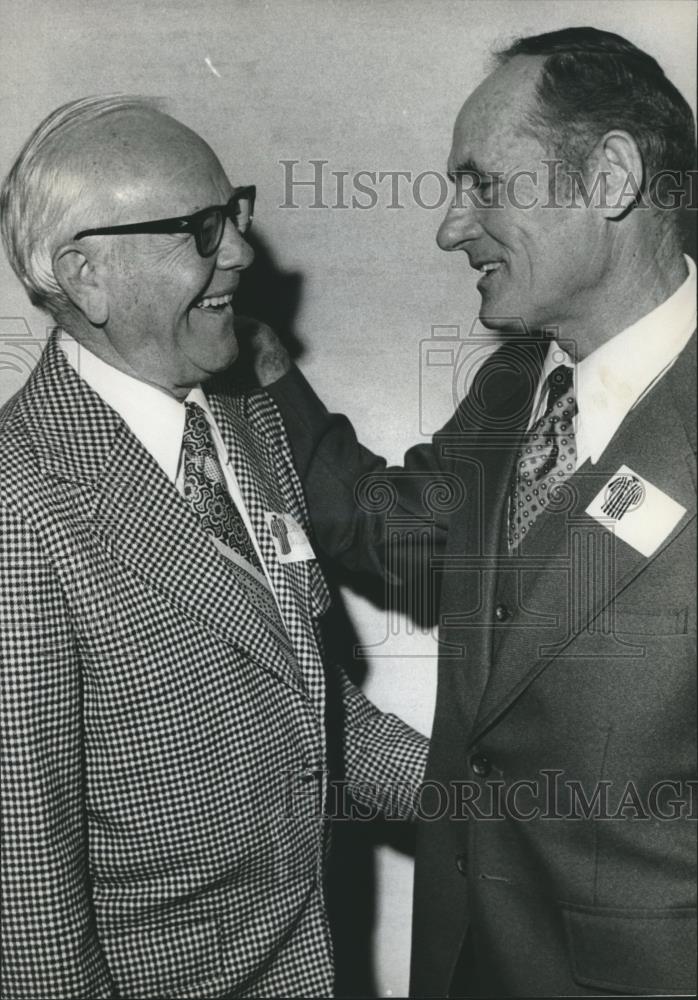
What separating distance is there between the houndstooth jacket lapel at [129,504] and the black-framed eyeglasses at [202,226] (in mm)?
235

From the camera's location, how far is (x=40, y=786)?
1.61 metres

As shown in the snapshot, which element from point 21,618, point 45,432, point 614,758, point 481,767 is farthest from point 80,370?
point 614,758

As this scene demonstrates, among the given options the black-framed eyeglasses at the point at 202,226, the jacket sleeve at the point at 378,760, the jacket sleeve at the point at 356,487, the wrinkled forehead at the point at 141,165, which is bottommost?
the jacket sleeve at the point at 378,760

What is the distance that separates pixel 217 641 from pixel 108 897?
443 millimetres

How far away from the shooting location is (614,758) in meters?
1.69

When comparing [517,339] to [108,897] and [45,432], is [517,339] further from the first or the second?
[108,897]

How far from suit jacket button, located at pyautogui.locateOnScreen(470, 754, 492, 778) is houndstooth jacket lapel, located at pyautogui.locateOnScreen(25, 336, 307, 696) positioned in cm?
39

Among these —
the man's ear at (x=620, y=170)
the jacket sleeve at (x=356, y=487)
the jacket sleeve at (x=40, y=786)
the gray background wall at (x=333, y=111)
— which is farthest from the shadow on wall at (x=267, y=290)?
the jacket sleeve at (x=40, y=786)

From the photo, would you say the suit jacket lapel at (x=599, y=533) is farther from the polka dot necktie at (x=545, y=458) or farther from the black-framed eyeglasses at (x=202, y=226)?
the black-framed eyeglasses at (x=202, y=226)

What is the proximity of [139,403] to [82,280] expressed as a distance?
215 mm

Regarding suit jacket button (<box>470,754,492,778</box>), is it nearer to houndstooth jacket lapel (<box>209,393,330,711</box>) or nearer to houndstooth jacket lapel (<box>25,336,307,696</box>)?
houndstooth jacket lapel (<box>209,393,330,711</box>)

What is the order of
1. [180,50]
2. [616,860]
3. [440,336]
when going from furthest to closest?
1. [440,336]
2. [180,50]
3. [616,860]

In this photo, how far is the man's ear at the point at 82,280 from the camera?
65.9 inches

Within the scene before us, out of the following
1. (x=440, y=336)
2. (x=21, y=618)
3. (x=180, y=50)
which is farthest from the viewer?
(x=440, y=336)
